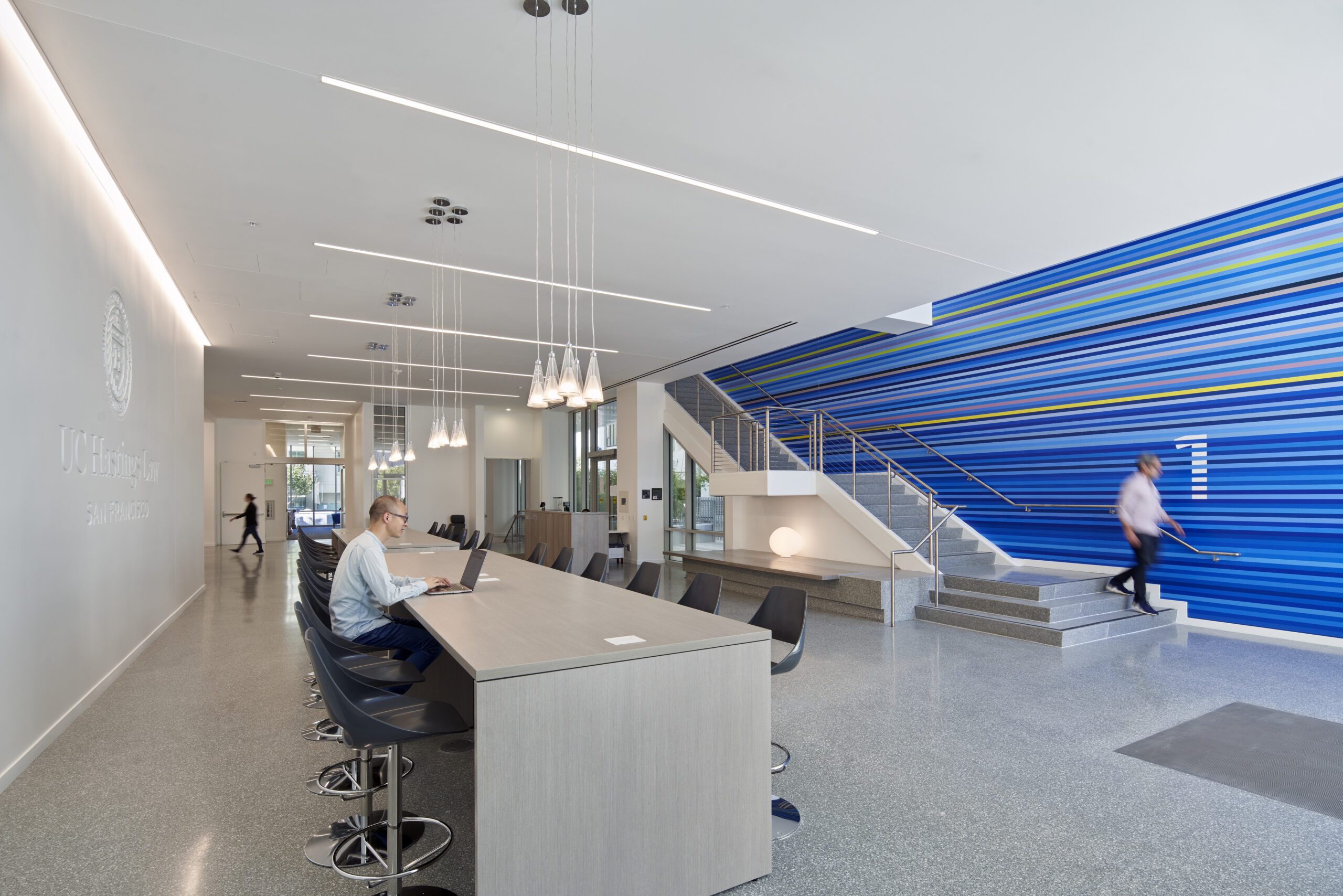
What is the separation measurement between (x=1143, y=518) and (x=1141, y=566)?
0.49 m

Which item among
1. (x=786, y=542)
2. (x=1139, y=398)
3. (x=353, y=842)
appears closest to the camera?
(x=353, y=842)

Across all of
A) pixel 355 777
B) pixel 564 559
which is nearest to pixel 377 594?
pixel 355 777

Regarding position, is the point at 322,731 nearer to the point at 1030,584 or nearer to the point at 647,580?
the point at 647,580

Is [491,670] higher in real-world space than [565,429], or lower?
lower

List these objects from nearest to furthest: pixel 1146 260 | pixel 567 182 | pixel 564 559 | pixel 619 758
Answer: pixel 619 758 → pixel 567 182 → pixel 564 559 → pixel 1146 260

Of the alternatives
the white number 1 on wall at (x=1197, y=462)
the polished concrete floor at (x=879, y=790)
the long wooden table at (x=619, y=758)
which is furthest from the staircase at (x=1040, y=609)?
the long wooden table at (x=619, y=758)

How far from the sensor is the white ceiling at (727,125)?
306cm

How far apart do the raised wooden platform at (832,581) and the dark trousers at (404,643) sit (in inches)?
134

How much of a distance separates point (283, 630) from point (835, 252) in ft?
20.3

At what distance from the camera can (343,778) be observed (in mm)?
3322

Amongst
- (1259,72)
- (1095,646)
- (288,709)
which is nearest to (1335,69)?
(1259,72)

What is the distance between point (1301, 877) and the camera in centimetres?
247

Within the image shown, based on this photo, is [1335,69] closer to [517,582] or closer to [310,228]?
[517,582]

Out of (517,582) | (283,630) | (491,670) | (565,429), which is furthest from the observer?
(565,429)
